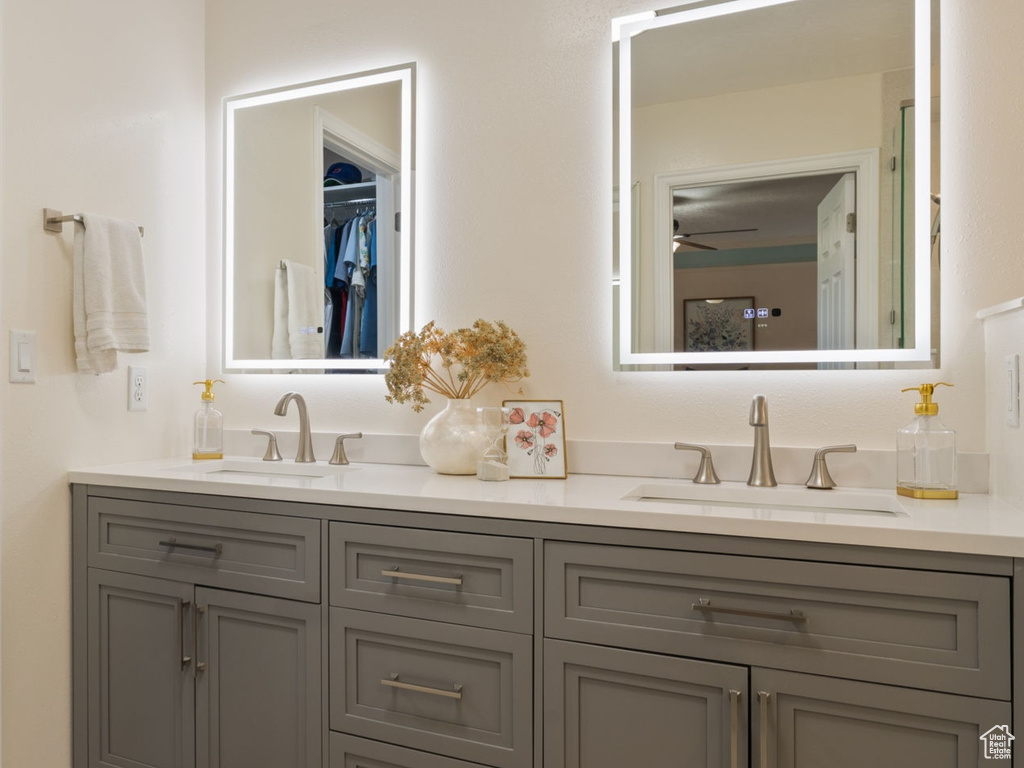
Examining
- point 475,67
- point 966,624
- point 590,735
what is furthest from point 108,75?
point 966,624

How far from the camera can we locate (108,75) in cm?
192

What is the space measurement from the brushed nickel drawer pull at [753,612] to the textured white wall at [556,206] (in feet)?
1.97

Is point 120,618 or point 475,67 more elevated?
point 475,67

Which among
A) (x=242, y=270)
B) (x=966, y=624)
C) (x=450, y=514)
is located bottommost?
(x=966, y=624)

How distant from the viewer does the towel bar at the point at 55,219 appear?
5.70ft

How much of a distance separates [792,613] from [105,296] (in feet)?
5.77

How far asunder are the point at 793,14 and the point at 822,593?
1352 millimetres

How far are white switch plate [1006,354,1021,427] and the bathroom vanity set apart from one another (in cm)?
18

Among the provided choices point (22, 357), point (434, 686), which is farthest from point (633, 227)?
point (22, 357)

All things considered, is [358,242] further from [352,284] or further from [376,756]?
[376,756]

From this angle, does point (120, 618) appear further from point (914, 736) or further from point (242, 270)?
point (914, 736)

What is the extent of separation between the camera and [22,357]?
1.68m

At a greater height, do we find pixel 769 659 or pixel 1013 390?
pixel 1013 390

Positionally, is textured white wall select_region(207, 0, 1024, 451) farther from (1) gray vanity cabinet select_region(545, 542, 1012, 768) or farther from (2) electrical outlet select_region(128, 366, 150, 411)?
(1) gray vanity cabinet select_region(545, 542, 1012, 768)
